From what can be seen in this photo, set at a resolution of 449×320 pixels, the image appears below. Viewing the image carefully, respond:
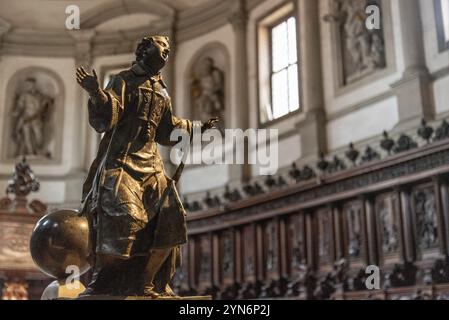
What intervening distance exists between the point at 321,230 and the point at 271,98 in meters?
4.79

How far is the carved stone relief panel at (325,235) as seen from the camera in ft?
37.1

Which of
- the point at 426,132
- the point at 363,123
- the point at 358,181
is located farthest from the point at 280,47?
the point at 426,132

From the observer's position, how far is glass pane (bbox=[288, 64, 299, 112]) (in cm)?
1457

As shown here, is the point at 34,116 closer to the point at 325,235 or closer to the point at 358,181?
the point at 325,235

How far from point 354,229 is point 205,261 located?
458 centimetres

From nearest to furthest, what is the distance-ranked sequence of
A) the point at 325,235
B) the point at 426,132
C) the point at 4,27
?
the point at 426,132 → the point at 325,235 → the point at 4,27

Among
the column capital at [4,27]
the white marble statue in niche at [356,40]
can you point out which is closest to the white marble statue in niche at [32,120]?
the column capital at [4,27]

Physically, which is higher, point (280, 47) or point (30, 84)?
point (30, 84)

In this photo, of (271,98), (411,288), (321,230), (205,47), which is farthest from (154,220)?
(205,47)

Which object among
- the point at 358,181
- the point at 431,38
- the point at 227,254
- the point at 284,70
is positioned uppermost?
the point at 284,70

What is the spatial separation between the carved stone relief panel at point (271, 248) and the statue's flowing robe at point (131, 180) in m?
8.07

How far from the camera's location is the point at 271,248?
12.7 m

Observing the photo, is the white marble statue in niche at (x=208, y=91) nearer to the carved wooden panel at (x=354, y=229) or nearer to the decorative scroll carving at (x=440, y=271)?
the carved wooden panel at (x=354, y=229)
